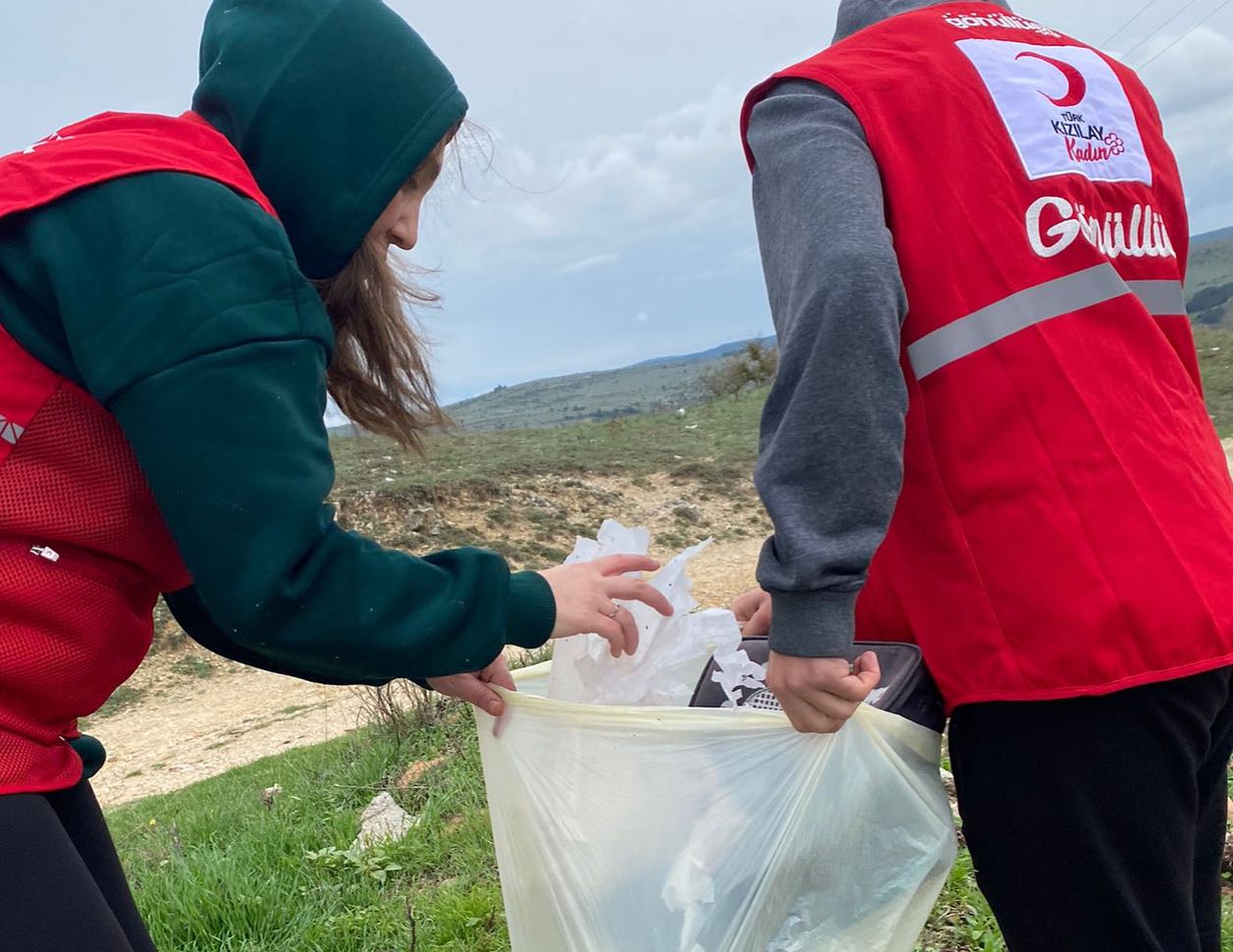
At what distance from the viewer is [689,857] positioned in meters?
1.57

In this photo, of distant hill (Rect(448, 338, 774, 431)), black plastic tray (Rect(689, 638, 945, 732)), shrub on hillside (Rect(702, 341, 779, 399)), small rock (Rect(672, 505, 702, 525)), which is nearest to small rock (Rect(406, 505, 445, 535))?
small rock (Rect(672, 505, 702, 525))

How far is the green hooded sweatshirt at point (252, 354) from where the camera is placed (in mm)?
1087

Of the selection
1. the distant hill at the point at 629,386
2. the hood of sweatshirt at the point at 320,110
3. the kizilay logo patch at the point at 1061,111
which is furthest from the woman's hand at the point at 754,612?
the distant hill at the point at 629,386

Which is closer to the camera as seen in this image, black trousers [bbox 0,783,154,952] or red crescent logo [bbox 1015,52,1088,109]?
black trousers [bbox 0,783,154,952]

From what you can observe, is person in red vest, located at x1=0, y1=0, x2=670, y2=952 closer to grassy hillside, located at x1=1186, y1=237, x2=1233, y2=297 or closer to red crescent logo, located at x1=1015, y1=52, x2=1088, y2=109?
red crescent logo, located at x1=1015, y1=52, x2=1088, y2=109

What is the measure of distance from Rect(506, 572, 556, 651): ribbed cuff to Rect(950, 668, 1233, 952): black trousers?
0.60 m

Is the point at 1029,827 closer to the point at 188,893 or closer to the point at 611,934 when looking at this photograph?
the point at 611,934

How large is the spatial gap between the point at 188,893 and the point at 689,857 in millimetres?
1874

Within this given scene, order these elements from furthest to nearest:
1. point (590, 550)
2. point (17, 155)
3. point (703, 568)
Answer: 1. point (703, 568)
2. point (590, 550)
3. point (17, 155)

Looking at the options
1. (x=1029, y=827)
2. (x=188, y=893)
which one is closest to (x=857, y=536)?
(x=1029, y=827)

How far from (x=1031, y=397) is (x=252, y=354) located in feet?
3.08

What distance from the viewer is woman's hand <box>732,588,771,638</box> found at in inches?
78.6

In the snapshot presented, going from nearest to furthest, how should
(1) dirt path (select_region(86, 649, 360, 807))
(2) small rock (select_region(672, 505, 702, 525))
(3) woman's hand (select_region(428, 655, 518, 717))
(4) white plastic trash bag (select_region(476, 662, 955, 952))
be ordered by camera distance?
(4) white plastic trash bag (select_region(476, 662, 955, 952)) → (3) woman's hand (select_region(428, 655, 518, 717)) → (1) dirt path (select_region(86, 649, 360, 807)) → (2) small rock (select_region(672, 505, 702, 525))

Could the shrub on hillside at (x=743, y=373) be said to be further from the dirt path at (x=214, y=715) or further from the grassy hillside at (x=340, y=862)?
the grassy hillside at (x=340, y=862)
